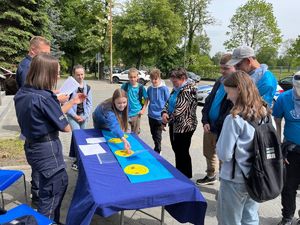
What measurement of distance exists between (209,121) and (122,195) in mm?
2007

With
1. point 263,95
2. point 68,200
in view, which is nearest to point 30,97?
point 68,200

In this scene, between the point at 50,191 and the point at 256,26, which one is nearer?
the point at 50,191

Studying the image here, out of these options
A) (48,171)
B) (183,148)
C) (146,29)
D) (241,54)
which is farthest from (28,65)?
(146,29)

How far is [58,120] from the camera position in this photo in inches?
112

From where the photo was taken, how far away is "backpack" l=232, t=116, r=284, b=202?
251 cm

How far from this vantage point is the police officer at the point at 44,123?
280 cm

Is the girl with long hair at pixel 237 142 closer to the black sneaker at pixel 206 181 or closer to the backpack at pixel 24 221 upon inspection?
the backpack at pixel 24 221

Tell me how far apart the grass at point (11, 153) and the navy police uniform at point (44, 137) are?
2.66 metres

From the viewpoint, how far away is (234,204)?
105 inches

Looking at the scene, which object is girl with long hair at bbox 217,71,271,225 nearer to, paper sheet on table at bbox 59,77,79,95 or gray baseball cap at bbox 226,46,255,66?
gray baseball cap at bbox 226,46,255,66

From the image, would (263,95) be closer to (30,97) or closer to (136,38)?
(30,97)

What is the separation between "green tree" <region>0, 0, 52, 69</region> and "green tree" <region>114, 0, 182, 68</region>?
11675 mm

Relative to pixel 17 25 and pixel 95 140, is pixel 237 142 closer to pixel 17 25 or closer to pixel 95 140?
pixel 95 140

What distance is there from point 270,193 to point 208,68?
38.2 m
